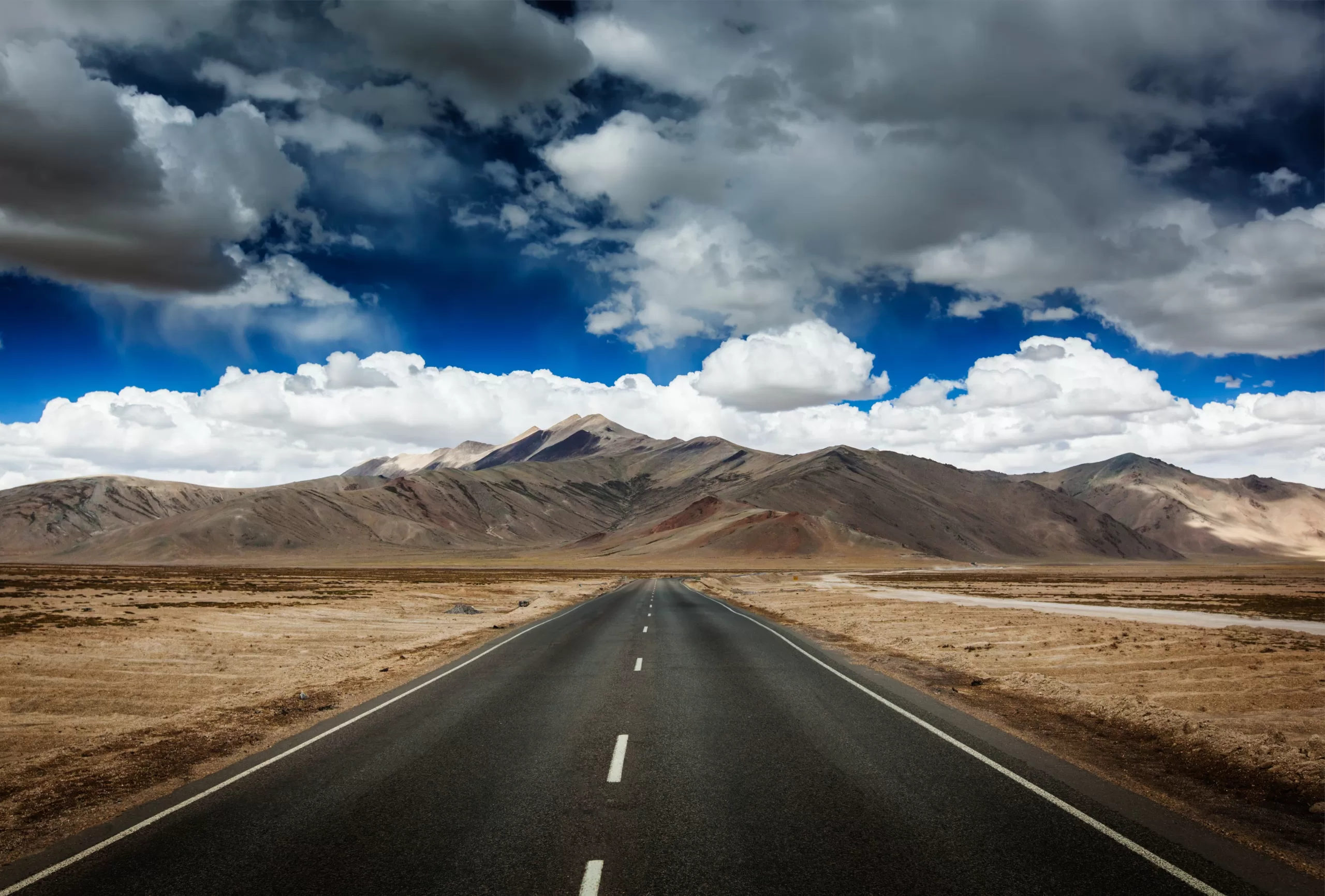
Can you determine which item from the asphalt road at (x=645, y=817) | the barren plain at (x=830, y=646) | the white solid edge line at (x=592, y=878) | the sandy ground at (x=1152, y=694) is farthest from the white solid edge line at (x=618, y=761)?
the sandy ground at (x=1152, y=694)

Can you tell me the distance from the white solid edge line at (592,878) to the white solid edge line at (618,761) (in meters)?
2.22

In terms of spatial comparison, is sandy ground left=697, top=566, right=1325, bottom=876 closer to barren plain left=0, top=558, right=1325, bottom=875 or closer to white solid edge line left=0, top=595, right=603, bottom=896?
barren plain left=0, top=558, right=1325, bottom=875

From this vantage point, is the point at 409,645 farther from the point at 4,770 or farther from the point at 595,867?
the point at 595,867

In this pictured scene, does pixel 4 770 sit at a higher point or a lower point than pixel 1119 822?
lower

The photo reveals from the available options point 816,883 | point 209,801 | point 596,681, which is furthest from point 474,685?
point 816,883

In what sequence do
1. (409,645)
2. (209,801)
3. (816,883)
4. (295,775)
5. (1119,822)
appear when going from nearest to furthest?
(816,883), (1119,822), (209,801), (295,775), (409,645)

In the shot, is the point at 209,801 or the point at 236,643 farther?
the point at 236,643

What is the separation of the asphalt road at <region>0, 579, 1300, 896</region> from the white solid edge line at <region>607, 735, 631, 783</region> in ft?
0.12

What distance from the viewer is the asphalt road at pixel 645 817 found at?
19.9 feet

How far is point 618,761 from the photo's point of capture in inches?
367

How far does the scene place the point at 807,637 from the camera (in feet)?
83.9

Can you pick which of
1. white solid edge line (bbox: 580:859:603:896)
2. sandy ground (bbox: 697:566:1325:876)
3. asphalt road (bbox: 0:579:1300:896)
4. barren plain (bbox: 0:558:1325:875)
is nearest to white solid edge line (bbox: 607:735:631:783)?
asphalt road (bbox: 0:579:1300:896)

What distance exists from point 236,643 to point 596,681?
1520 centimetres

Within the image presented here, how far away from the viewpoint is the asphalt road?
606cm
